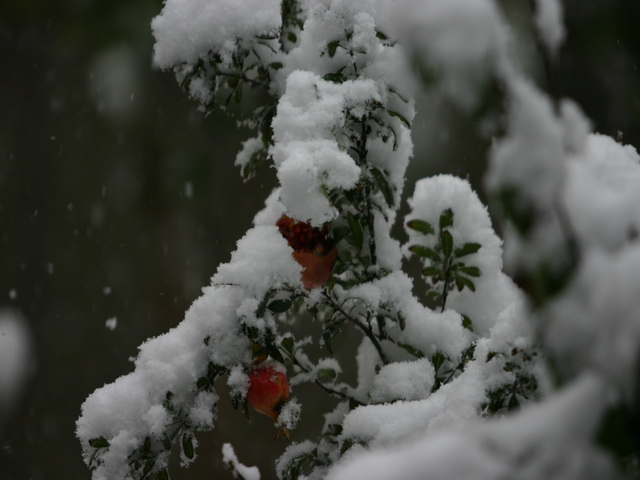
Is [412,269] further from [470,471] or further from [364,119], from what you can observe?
[470,471]

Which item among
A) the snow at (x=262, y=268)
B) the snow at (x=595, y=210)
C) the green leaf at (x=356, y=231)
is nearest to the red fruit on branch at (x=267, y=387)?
the snow at (x=262, y=268)

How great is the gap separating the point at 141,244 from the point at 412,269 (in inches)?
56.5

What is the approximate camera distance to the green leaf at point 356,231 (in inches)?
39.1

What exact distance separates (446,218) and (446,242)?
36 mm

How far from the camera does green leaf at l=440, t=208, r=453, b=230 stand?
1.02m

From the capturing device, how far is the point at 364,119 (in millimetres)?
963

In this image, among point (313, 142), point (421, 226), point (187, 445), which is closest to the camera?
point (313, 142)

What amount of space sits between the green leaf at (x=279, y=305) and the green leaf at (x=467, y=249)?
0.28m

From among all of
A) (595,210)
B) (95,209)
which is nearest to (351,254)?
(595,210)

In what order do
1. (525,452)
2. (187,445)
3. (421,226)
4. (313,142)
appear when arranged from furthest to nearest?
(421,226) < (187,445) < (313,142) < (525,452)

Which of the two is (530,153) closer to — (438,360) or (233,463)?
(438,360)

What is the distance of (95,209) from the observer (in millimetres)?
3646

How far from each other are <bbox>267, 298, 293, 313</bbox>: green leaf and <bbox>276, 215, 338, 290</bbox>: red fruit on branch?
44 millimetres

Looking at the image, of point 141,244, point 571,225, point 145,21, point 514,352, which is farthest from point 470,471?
point 141,244
